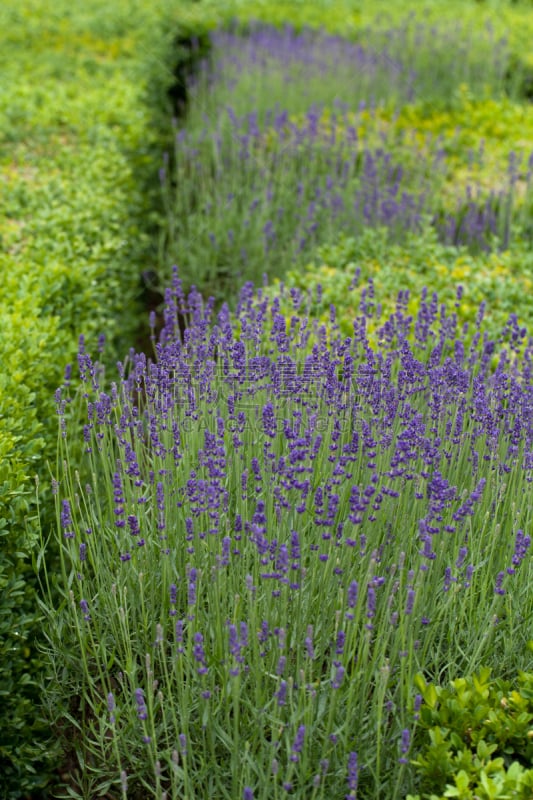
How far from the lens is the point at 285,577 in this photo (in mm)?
A: 2674

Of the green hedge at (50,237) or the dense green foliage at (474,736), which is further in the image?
the green hedge at (50,237)

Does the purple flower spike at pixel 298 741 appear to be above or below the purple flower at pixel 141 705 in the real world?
above

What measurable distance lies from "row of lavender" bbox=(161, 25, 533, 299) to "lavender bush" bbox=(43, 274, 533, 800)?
9.36 ft

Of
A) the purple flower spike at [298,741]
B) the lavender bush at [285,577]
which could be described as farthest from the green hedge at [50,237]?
the purple flower spike at [298,741]

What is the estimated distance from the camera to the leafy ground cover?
12.0 ft

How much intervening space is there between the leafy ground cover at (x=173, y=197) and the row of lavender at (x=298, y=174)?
0.11 feet

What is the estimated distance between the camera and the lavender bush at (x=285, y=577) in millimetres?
2729

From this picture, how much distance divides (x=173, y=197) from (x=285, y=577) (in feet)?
22.0

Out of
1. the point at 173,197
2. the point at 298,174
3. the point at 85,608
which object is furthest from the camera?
the point at 173,197

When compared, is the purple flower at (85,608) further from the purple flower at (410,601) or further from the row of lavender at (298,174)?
the row of lavender at (298,174)

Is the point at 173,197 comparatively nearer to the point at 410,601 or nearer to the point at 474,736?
the point at 410,601

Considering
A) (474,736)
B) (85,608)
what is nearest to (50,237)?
(85,608)

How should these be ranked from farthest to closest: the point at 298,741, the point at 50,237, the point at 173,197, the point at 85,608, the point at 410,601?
the point at 173,197 → the point at 50,237 → the point at 85,608 → the point at 410,601 → the point at 298,741

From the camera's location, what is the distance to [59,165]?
21.7 feet
